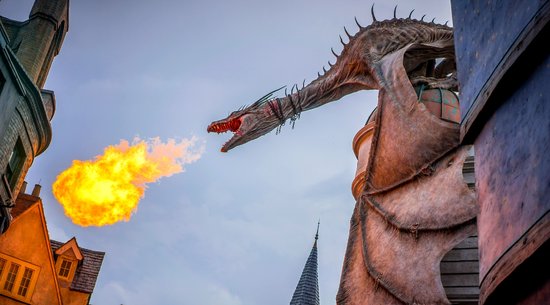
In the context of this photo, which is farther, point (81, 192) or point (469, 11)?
point (81, 192)

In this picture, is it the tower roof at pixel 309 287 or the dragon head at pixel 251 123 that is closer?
the dragon head at pixel 251 123

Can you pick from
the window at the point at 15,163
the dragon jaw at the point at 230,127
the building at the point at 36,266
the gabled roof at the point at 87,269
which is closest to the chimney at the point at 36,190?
the building at the point at 36,266

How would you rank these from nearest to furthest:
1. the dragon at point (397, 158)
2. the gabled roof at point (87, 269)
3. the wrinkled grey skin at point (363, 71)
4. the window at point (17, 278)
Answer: the dragon at point (397, 158)
the wrinkled grey skin at point (363, 71)
the window at point (17, 278)
the gabled roof at point (87, 269)

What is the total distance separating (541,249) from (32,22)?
20762mm

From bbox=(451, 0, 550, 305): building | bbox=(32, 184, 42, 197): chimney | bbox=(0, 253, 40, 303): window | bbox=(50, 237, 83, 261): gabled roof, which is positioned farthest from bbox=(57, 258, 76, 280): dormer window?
bbox=(451, 0, 550, 305): building

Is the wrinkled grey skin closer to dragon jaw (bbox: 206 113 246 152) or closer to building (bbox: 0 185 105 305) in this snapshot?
dragon jaw (bbox: 206 113 246 152)

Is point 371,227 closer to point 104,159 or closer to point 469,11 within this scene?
point 469,11

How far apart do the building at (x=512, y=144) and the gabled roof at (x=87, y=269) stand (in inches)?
709

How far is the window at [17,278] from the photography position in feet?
60.1

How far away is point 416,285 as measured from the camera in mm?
7395

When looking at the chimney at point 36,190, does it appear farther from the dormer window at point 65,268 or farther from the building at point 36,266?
the dormer window at point 65,268

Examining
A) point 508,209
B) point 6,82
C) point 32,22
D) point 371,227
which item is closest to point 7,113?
point 6,82

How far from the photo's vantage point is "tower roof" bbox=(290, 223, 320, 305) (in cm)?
2744

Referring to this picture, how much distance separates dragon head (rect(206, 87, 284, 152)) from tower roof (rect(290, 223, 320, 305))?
1675 cm
